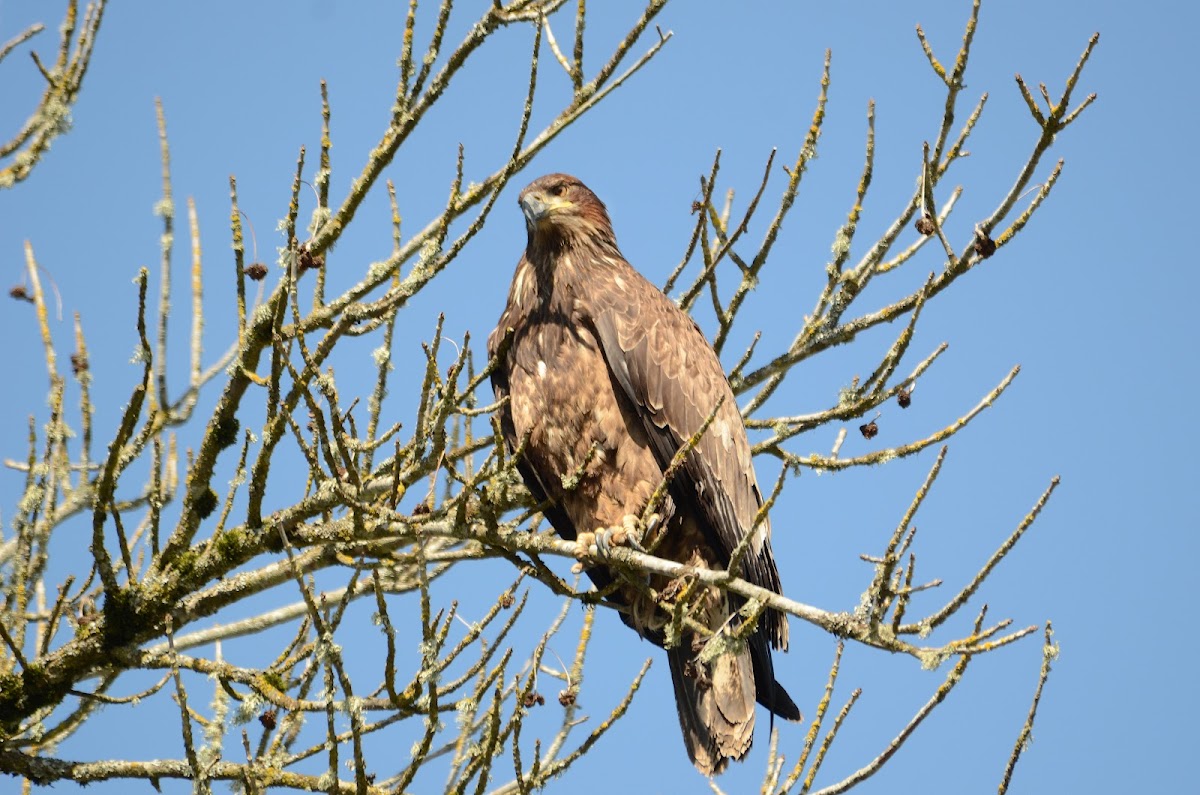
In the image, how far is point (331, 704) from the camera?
3268mm

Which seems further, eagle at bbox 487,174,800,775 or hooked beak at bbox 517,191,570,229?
hooked beak at bbox 517,191,570,229

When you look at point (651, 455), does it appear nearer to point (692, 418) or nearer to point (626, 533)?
point (692, 418)

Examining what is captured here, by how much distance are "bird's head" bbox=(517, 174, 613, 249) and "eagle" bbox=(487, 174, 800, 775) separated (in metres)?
0.32

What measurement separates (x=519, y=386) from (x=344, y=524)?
1.26m

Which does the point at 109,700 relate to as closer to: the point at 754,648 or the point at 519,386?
the point at 519,386

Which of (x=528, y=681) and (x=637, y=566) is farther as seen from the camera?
(x=637, y=566)

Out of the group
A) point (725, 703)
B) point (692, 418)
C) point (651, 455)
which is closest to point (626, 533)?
point (651, 455)

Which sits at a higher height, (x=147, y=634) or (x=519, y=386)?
(x=519, y=386)

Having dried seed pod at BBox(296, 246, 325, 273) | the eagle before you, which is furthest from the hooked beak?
dried seed pod at BBox(296, 246, 325, 273)

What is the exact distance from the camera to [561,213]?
222 inches

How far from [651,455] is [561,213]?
1.24 m

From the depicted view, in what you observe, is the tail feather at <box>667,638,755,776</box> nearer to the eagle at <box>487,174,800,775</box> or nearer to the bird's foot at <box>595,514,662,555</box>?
the eagle at <box>487,174,800,775</box>

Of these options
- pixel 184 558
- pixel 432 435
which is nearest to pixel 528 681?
pixel 432 435

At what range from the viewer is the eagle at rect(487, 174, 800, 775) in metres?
5.01
